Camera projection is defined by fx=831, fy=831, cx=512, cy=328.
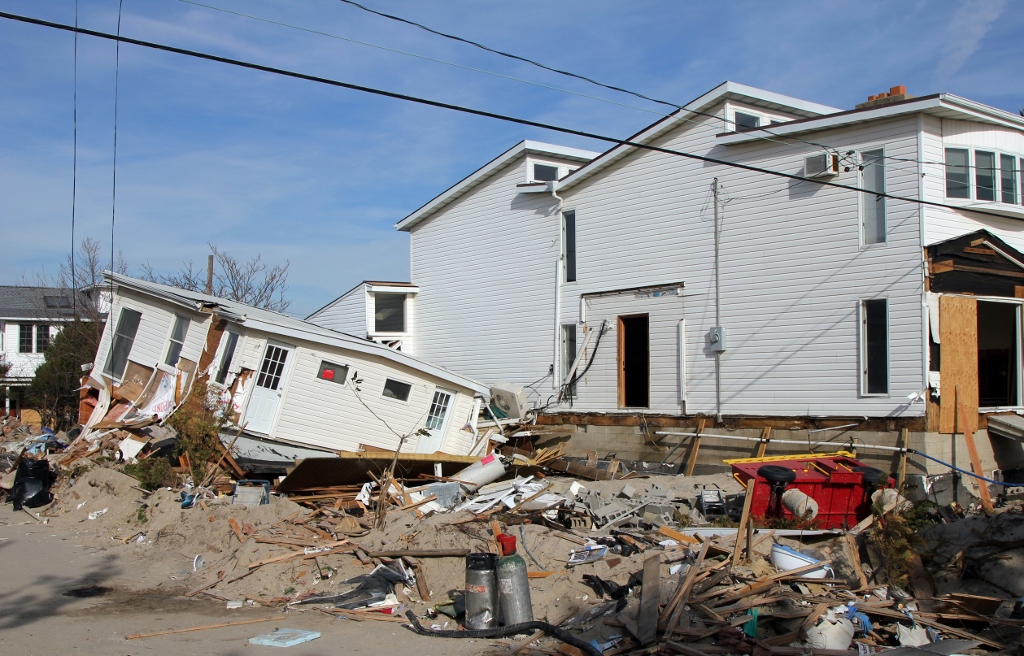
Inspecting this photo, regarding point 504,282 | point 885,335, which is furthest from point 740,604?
point 504,282

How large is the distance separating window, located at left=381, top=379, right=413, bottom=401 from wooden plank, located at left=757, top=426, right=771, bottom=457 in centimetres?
764

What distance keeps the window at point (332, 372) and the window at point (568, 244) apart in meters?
6.48

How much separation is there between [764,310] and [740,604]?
9859 millimetres

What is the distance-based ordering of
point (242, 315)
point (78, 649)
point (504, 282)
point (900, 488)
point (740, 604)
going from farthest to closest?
point (504, 282) < point (242, 315) < point (900, 488) < point (740, 604) < point (78, 649)

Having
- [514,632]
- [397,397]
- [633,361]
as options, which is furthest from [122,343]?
[514,632]

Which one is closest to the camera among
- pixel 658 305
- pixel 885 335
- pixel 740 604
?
pixel 740 604

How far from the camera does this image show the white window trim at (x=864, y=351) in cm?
1530

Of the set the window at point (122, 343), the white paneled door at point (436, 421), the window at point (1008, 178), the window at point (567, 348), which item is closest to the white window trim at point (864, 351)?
the window at point (1008, 178)

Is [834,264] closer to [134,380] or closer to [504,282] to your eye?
[504,282]

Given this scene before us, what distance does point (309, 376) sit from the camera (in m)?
17.2

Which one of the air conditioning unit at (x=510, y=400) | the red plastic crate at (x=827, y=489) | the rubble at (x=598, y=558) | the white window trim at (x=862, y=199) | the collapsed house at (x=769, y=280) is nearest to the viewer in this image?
the rubble at (x=598, y=558)

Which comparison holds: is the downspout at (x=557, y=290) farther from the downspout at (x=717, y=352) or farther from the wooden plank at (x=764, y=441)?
the wooden plank at (x=764, y=441)

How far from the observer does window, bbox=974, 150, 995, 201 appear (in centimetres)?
1575

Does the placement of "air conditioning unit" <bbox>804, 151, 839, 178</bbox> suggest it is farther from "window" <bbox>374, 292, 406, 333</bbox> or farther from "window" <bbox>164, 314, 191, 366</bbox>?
"window" <bbox>164, 314, 191, 366</bbox>
